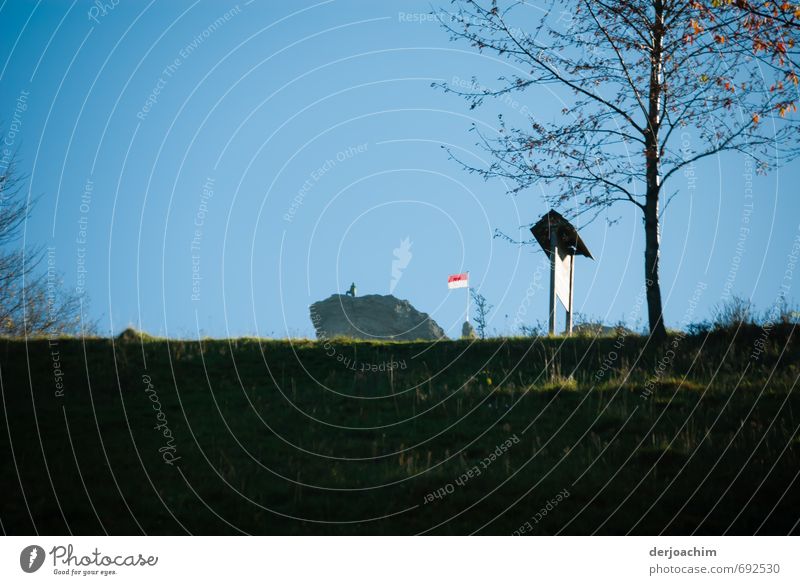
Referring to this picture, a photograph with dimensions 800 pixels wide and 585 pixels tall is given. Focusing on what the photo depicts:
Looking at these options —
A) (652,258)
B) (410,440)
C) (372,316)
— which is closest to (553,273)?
(652,258)

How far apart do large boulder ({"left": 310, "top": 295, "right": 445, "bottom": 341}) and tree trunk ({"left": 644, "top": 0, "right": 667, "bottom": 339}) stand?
111ft

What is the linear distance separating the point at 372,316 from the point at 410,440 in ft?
138

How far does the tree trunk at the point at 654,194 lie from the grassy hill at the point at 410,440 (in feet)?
2.49

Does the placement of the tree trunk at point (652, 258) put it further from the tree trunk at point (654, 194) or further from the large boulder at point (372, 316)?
the large boulder at point (372, 316)

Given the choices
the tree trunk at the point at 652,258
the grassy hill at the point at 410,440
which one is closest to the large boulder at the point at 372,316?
the tree trunk at the point at 652,258

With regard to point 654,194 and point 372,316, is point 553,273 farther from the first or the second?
point 372,316

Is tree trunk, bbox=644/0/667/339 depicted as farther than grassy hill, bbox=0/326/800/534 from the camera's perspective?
Yes

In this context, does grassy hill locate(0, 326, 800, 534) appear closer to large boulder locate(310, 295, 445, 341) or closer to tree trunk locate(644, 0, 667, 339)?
tree trunk locate(644, 0, 667, 339)

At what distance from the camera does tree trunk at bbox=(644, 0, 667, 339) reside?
15.3m

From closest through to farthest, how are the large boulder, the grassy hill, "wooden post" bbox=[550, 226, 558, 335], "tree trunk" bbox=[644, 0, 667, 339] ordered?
A: the grassy hill, "tree trunk" bbox=[644, 0, 667, 339], "wooden post" bbox=[550, 226, 558, 335], the large boulder

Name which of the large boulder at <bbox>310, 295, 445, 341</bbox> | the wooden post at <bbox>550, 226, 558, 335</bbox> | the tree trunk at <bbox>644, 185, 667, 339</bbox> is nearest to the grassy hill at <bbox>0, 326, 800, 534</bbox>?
the tree trunk at <bbox>644, 185, 667, 339</bbox>

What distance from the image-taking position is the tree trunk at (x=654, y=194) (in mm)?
15328
